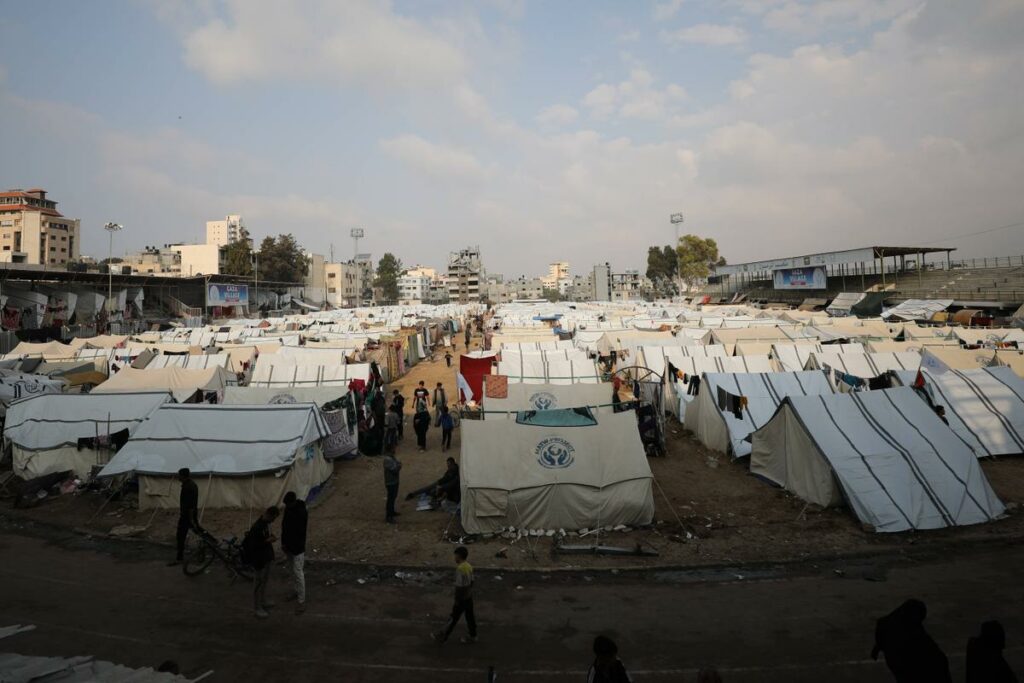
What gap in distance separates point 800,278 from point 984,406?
5702cm

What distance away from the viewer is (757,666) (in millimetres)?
5355

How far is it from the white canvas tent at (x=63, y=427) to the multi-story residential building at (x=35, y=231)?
68.9 metres

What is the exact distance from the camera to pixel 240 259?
71.4m

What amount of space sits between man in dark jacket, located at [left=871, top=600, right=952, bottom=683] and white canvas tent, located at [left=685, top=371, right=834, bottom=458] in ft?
27.8

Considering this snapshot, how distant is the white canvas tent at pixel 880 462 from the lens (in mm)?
8609

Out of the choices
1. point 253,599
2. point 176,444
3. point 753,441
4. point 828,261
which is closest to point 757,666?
point 253,599

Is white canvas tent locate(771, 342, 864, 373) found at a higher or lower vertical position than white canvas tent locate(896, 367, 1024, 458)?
higher

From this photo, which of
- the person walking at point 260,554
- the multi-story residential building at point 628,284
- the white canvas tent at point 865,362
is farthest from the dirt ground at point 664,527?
the multi-story residential building at point 628,284

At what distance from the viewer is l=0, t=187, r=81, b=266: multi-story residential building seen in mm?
69125

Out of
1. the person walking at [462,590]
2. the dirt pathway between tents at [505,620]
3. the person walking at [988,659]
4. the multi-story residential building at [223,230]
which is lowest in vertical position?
the dirt pathway between tents at [505,620]

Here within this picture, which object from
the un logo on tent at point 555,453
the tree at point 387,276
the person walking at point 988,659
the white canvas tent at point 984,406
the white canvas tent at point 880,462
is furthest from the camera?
the tree at point 387,276

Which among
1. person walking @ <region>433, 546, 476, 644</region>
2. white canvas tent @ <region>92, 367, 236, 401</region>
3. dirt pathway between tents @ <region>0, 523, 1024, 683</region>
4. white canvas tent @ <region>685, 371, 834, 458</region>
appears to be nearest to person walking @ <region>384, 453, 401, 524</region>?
dirt pathway between tents @ <region>0, 523, 1024, 683</region>

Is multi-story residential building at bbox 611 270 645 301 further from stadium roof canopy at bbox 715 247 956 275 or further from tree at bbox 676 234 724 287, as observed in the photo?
stadium roof canopy at bbox 715 247 956 275

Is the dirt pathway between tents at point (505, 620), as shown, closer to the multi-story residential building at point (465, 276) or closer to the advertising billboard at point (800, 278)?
the advertising billboard at point (800, 278)
